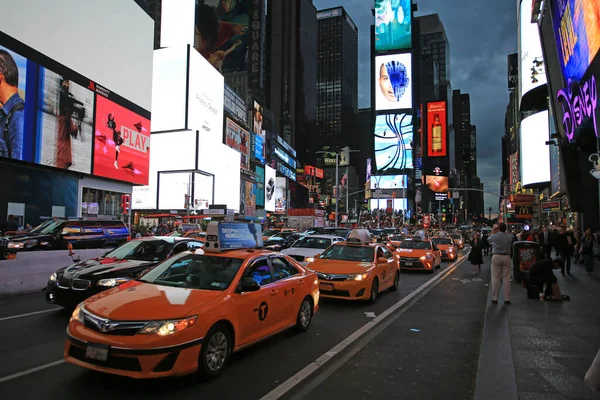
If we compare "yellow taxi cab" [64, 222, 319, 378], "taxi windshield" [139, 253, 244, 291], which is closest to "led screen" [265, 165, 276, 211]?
"yellow taxi cab" [64, 222, 319, 378]

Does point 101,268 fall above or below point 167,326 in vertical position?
above

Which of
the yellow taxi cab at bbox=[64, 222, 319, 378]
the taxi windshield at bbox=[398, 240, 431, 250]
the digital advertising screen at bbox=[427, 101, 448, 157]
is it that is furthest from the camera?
the digital advertising screen at bbox=[427, 101, 448, 157]

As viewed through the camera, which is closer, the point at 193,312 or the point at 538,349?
the point at 193,312

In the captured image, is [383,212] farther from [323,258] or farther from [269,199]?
[323,258]

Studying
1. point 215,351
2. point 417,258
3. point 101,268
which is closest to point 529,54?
point 417,258

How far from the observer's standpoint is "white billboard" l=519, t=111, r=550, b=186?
45625mm

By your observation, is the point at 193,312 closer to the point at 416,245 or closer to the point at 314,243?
the point at 314,243

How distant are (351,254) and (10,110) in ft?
98.7

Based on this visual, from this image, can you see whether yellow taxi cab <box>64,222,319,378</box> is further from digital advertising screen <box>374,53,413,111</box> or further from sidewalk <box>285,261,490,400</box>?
digital advertising screen <box>374,53,413,111</box>

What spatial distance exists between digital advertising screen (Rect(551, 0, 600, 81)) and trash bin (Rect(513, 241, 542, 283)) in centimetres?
641

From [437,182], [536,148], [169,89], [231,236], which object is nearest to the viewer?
[231,236]

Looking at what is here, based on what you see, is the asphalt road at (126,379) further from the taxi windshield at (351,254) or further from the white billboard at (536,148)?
→ the white billboard at (536,148)

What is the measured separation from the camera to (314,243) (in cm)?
1523

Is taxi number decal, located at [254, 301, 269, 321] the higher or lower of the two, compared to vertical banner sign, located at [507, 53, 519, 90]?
lower
